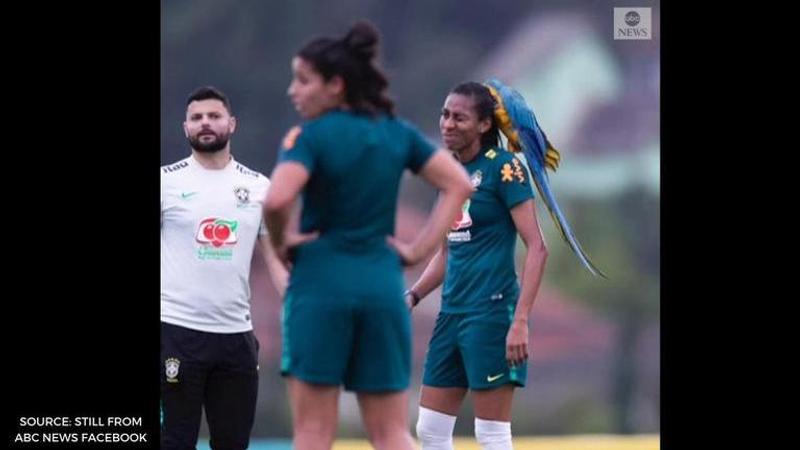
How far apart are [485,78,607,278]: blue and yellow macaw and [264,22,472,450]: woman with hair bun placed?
68.0 inches

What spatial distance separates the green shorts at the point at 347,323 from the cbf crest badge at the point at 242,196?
69.1 inches

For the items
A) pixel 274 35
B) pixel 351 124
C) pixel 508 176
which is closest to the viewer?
pixel 351 124

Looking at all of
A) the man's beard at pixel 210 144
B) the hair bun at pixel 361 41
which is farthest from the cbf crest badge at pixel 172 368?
the hair bun at pixel 361 41

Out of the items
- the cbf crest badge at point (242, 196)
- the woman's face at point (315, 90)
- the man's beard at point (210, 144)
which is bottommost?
the cbf crest badge at point (242, 196)

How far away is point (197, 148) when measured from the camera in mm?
7398

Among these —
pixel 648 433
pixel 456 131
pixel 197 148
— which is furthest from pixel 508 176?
pixel 648 433

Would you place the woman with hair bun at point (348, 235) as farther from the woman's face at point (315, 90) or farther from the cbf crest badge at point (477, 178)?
the cbf crest badge at point (477, 178)

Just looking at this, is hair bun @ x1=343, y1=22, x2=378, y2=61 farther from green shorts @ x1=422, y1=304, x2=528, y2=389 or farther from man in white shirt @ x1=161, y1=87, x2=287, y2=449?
green shorts @ x1=422, y1=304, x2=528, y2=389

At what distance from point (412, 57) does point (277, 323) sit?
5.41ft

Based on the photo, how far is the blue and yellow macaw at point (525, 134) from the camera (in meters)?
7.36

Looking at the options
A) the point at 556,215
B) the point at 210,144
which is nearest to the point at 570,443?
the point at 556,215

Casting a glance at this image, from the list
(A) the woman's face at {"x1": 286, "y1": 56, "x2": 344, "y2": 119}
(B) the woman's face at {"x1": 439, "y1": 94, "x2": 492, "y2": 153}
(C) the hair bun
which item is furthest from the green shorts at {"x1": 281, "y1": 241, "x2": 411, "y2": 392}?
(B) the woman's face at {"x1": 439, "y1": 94, "x2": 492, "y2": 153}

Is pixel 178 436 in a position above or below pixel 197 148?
below

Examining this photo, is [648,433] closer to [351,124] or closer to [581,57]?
[581,57]
